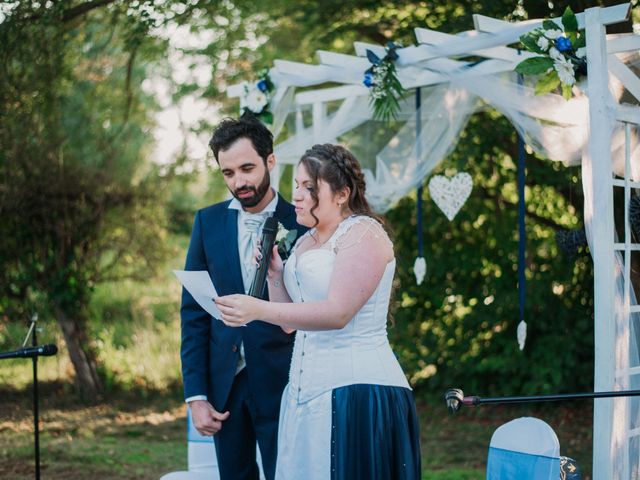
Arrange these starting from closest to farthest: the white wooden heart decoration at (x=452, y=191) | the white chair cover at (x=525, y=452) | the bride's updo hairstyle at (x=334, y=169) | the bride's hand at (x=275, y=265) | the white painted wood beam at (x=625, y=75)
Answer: the bride's updo hairstyle at (x=334, y=169)
the bride's hand at (x=275, y=265)
the white chair cover at (x=525, y=452)
the white painted wood beam at (x=625, y=75)
the white wooden heart decoration at (x=452, y=191)

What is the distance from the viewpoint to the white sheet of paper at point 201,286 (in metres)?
2.42

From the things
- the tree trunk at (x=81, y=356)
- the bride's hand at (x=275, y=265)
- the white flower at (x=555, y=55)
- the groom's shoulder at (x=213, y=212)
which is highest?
the white flower at (x=555, y=55)

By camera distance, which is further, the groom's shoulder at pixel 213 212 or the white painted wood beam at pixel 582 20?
the white painted wood beam at pixel 582 20

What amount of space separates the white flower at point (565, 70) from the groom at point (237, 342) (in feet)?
4.63

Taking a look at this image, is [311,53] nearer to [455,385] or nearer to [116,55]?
[116,55]

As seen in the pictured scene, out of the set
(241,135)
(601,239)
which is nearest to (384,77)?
(601,239)

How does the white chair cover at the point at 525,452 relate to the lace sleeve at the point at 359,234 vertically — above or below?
below

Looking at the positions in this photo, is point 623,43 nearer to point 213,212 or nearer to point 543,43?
point 543,43

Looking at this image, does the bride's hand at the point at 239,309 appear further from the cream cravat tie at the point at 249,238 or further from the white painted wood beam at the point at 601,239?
→ the white painted wood beam at the point at 601,239

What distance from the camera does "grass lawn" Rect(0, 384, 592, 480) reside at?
5.71m

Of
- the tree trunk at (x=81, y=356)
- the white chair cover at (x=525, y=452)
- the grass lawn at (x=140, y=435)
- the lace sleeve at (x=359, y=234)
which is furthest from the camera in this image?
the tree trunk at (x=81, y=356)

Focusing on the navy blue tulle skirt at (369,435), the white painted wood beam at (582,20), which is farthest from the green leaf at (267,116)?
the navy blue tulle skirt at (369,435)

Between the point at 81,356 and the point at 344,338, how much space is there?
245 inches

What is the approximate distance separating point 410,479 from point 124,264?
639 cm
